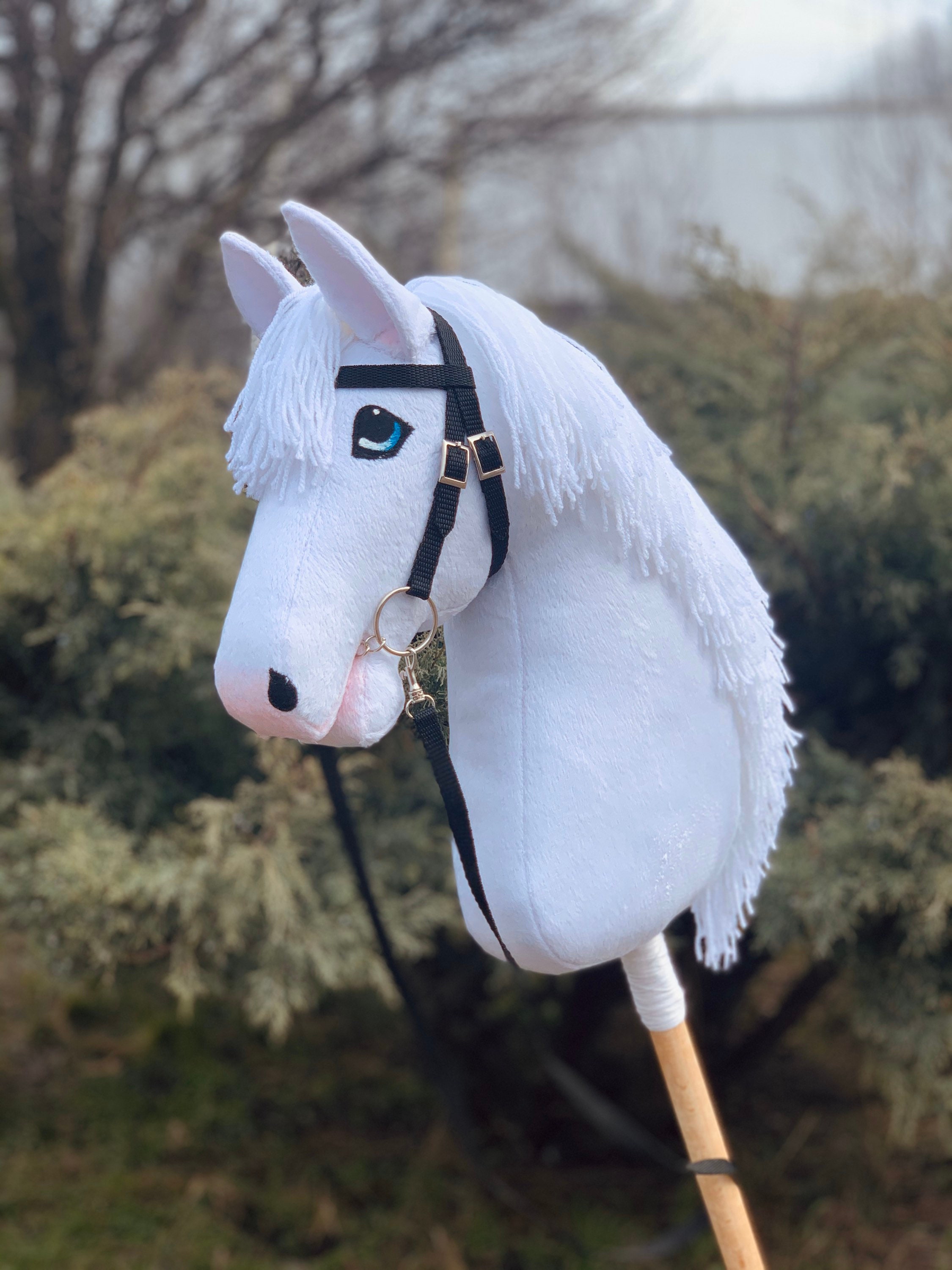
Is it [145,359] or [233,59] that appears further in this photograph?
[145,359]

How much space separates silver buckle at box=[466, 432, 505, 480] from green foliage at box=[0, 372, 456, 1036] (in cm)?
94

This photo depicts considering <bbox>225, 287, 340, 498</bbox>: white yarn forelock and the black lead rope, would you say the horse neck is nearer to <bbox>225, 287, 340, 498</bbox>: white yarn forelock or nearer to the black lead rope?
the black lead rope

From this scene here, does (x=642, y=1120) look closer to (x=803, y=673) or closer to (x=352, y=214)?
(x=803, y=673)

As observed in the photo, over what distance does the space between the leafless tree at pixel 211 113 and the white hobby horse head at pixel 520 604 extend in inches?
111

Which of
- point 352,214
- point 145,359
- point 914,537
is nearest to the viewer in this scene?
point 914,537

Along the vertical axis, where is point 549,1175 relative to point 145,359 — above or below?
below

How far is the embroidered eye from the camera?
28.0 inches

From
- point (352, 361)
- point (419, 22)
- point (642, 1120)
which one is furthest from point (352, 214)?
point (352, 361)

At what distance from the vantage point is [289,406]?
26.9 inches

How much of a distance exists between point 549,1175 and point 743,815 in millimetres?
1709

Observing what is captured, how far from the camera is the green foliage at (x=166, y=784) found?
1.57m

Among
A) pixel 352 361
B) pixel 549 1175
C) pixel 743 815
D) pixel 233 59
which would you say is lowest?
pixel 549 1175

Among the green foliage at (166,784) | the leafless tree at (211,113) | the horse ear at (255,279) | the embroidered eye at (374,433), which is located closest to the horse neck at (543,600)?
the embroidered eye at (374,433)

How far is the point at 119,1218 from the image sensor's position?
6.91ft
